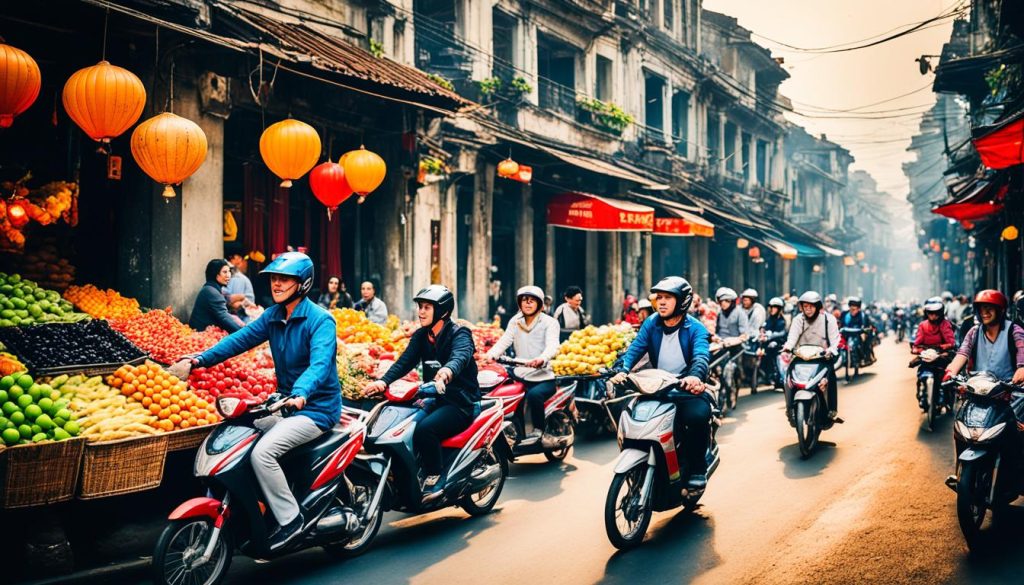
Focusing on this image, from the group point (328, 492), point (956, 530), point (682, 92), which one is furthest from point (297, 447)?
point (682, 92)

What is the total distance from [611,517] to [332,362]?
220 centimetres

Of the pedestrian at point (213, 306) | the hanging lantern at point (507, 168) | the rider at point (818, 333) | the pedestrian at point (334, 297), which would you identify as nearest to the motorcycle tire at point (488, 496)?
the pedestrian at point (213, 306)

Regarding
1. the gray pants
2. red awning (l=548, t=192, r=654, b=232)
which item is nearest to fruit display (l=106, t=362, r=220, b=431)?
the gray pants

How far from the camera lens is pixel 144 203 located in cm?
1023

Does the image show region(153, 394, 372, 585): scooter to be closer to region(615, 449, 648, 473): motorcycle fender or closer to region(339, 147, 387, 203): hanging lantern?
region(615, 449, 648, 473): motorcycle fender

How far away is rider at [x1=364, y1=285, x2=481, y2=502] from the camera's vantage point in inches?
239

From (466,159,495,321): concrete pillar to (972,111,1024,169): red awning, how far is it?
950 centimetres

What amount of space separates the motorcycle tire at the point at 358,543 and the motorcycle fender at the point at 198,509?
3.63 ft

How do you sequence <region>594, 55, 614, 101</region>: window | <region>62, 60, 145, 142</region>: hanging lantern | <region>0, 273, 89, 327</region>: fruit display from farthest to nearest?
<region>594, 55, 614, 101</region>: window, <region>62, 60, 145, 142</region>: hanging lantern, <region>0, 273, 89, 327</region>: fruit display

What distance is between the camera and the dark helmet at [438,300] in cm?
634

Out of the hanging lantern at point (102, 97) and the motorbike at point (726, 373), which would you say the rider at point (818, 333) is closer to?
the motorbike at point (726, 373)

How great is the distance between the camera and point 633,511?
584cm

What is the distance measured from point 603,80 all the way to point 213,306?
17.8 meters

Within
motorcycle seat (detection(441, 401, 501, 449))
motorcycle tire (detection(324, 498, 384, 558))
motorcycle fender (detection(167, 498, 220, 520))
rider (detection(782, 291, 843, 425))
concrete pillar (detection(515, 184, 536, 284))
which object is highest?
concrete pillar (detection(515, 184, 536, 284))
